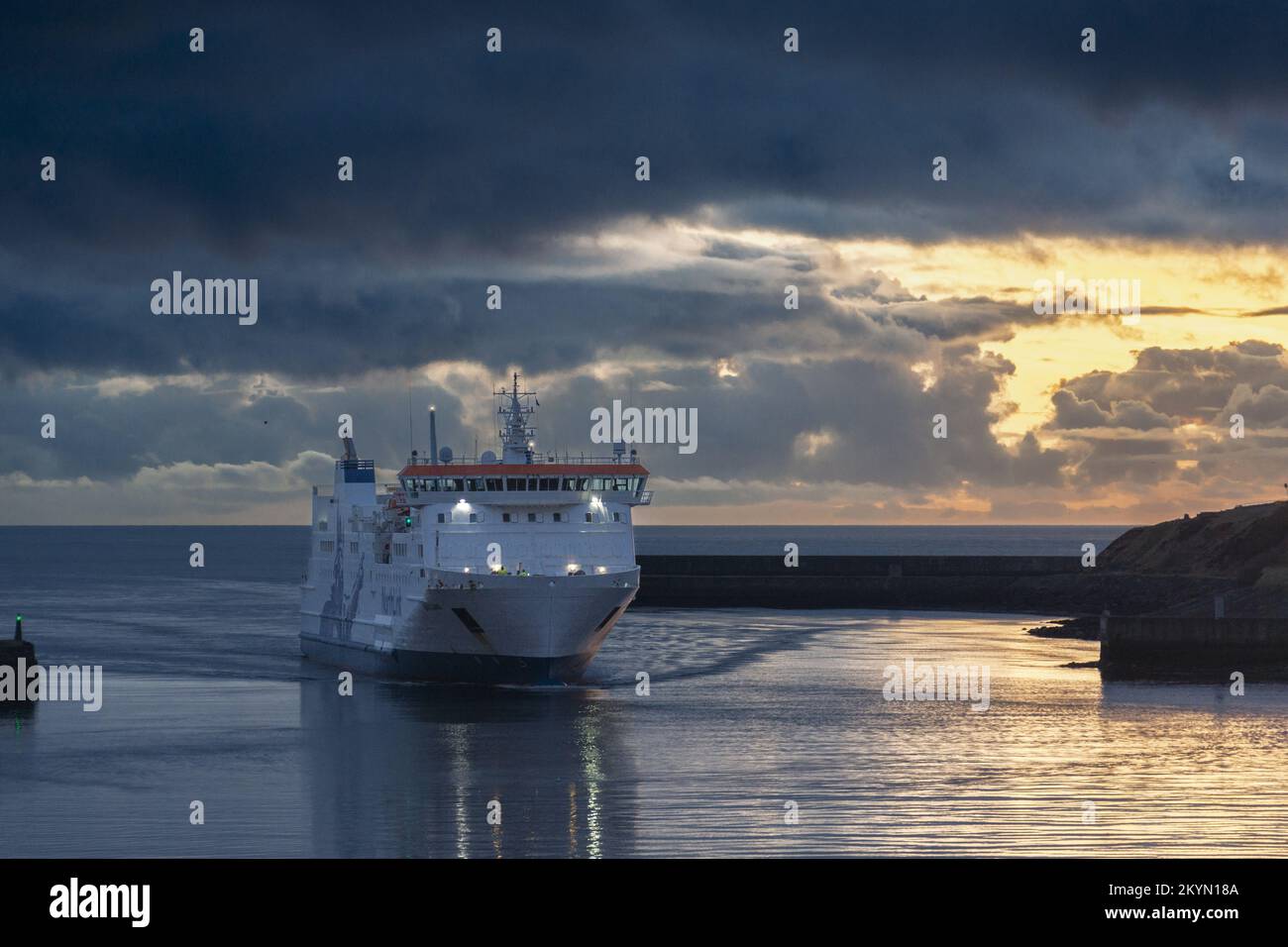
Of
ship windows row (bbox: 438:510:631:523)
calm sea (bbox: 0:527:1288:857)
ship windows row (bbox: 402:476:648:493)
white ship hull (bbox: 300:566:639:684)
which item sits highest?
ship windows row (bbox: 402:476:648:493)

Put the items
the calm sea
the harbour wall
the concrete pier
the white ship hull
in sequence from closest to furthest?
the calm sea < the white ship hull < the concrete pier < the harbour wall

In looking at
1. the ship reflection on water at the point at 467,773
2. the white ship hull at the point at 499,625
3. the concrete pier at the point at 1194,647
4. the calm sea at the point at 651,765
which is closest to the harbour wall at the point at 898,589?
the calm sea at the point at 651,765

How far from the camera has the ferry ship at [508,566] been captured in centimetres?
4716

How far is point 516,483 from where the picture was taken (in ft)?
160

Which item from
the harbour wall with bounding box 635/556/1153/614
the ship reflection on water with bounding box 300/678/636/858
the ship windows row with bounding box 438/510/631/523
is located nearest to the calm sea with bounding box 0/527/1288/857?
the ship reflection on water with bounding box 300/678/636/858

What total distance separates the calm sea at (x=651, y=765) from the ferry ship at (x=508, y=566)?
4.17ft

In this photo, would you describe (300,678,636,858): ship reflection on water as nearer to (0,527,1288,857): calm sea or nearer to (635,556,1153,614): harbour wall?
(0,527,1288,857): calm sea

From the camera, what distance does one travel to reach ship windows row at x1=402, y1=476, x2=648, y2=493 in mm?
48781

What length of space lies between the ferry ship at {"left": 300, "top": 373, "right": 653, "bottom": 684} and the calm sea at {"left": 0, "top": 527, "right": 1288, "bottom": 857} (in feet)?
4.17

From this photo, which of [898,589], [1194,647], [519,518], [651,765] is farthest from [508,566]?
[898,589]

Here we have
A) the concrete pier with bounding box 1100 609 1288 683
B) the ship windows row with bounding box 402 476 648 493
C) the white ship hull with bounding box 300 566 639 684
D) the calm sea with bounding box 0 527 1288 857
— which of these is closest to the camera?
the calm sea with bounding box 0 527 1288 857
